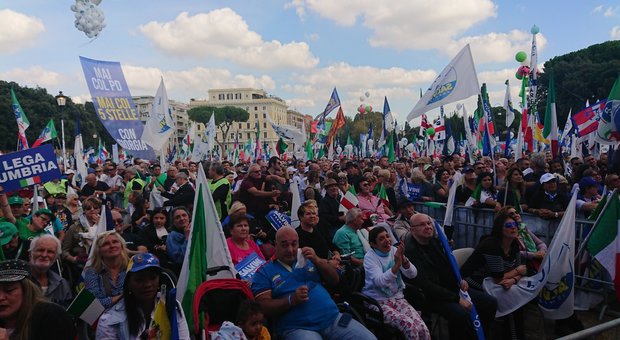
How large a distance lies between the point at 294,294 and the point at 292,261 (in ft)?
1.35

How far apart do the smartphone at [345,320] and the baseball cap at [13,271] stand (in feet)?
8.03

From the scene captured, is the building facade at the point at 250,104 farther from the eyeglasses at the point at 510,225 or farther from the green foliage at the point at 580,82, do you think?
the eyeglasses at the point at 510,225

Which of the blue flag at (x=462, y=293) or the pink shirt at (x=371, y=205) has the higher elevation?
the pink shirt at (x=371, y=205)

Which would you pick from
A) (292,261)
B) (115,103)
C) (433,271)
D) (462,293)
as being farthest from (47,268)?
(115,103)

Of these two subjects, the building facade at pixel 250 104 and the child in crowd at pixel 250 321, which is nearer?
the child in crowd at pixel 250 321

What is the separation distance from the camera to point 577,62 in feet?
171

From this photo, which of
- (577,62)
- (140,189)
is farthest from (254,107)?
(140,189)

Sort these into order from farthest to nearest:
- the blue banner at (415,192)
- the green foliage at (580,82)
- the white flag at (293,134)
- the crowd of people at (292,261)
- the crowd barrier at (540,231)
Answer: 1. the green foliage at (580,82)
2. the white flag at (293,134)
3. the blue banner at (415,192)
4. the crowd barrier at (540,231)
5. the crowd of people at (292,261)

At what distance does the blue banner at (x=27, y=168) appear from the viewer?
19.1ft

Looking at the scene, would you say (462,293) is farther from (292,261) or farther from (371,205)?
(371,205)

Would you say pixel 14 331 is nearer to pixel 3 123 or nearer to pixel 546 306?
pixel 546 306

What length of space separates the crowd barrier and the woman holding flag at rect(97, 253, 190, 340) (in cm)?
469

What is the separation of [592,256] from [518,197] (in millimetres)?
1958

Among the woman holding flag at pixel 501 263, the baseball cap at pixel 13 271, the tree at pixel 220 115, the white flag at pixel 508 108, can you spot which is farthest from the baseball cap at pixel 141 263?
the tree at pixel 220 115
